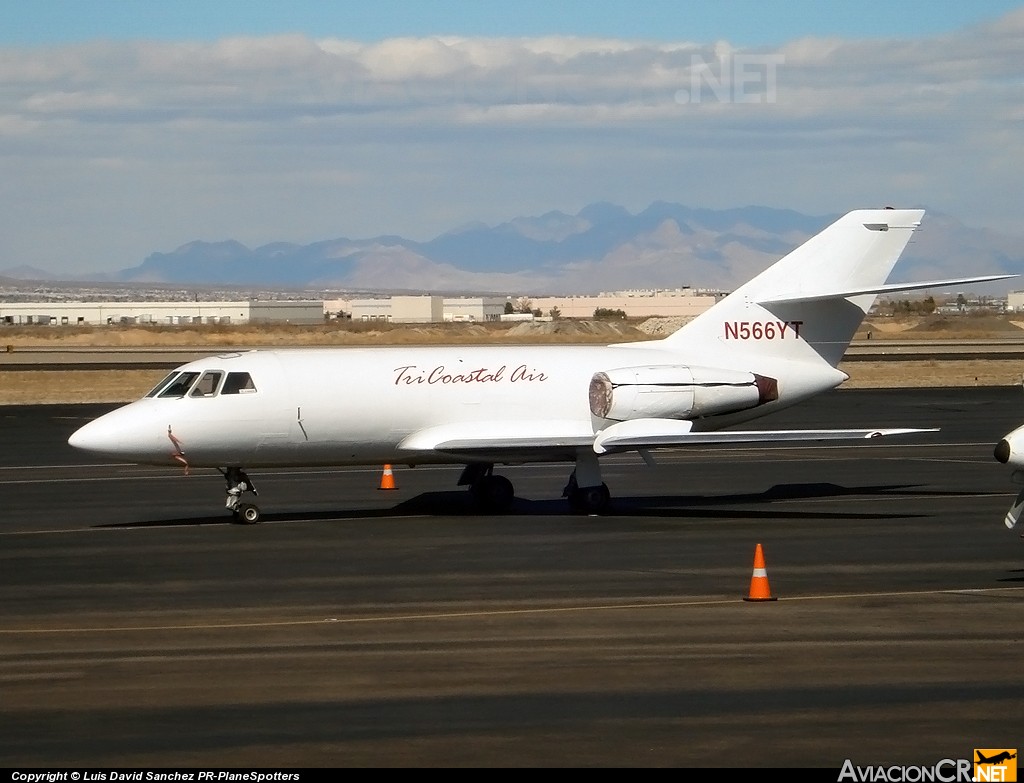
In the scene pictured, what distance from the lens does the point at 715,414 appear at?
2578cm

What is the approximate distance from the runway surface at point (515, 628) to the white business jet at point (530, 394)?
3.84ft

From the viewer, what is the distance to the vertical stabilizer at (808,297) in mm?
26578

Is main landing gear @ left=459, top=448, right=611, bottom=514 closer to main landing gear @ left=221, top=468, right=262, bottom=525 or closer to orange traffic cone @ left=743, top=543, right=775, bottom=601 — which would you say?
main landing gear @ left=221, top=468, right=262, bottom=525

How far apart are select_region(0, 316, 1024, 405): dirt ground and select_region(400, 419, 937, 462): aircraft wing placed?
3130 centimetres

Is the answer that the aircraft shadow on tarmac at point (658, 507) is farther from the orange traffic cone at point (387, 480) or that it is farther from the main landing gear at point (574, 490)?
the orange traffic cone at point (387, 480)

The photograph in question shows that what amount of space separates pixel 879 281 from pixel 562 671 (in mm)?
15884

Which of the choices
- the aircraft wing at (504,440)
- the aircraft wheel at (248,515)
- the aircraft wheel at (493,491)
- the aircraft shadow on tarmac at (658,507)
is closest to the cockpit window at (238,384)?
the aircraft wheel at (248,515)

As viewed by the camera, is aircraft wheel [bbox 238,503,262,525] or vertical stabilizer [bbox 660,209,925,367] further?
vertical stabilizer [bbox 660,209,925,367]

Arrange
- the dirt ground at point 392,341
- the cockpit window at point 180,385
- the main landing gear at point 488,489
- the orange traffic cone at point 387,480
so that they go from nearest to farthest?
the cockpit window at point 180,385 < the main landing gear at point 488,489 < the orange traffic cone at point 387,480 < the dirt ground at point 392,341

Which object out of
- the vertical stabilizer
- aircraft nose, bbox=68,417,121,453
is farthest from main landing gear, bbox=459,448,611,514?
aircraft nose, bbox=68,417,121,453

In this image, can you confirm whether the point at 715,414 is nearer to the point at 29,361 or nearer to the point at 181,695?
the point at 181,695

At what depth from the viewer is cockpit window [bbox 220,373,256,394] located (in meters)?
23.9

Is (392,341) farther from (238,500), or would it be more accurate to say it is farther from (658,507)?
(238,500)

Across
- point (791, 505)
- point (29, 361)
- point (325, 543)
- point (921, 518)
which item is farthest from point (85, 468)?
point (29, 361)
